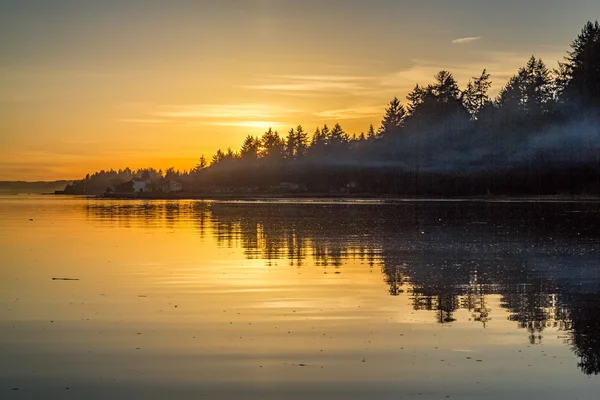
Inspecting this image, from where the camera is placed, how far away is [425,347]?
12742 millimetres

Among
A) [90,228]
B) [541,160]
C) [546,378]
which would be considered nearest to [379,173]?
[541,160]

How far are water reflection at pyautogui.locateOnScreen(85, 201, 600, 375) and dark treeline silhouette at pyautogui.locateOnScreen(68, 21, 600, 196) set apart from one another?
6138cm

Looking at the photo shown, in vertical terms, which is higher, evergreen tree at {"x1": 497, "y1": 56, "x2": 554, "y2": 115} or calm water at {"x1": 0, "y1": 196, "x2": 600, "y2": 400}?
evergreen tree at {"x1": 497, "y1": 56, "x2": 554, "y2": 115}

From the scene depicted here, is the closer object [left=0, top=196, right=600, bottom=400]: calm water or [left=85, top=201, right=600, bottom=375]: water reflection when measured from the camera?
[left=0, top=196, right=600, bottom=400]: calm water

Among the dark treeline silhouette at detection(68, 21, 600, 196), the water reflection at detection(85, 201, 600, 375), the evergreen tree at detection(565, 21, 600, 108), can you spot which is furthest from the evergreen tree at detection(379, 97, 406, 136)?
the water reflection at detection(85, 201, 600, 375)

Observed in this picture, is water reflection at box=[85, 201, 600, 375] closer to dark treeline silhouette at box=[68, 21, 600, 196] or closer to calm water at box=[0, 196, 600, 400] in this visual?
calm water at box=[0, 196, 600, 400]

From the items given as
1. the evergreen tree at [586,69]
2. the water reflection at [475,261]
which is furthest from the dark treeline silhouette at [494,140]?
the water reflection at [475,261]

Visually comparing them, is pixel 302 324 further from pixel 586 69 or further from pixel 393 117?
pixel 393 117

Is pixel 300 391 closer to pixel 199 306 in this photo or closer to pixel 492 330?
pixel 492 330

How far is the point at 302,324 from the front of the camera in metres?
14.8

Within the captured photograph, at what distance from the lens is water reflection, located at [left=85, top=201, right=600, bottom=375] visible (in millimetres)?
15547

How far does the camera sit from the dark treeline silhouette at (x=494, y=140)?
355 ft

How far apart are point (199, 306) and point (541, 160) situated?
340ft

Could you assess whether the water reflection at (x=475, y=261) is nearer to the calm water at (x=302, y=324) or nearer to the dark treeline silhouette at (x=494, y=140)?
the calm water at (x=302, y=324)
